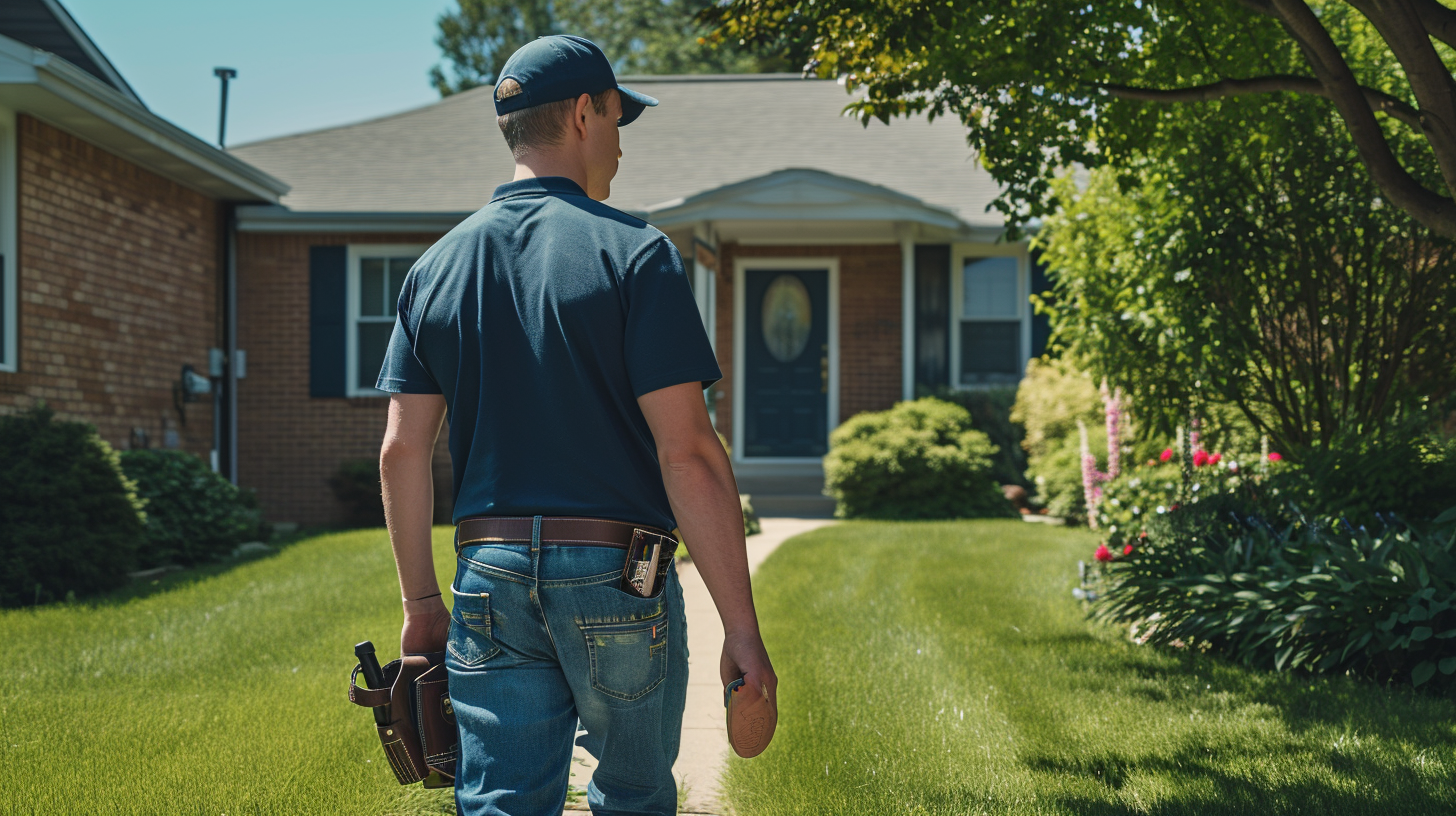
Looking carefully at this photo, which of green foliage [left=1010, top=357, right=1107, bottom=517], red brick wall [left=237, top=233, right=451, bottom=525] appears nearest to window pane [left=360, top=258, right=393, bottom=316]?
red brick wall [left=237, top=233, right=451, bottom=525]

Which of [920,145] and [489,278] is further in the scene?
[920,145]

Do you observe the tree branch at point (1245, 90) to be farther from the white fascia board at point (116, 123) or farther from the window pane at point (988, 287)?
the window pane at point (988, 287)

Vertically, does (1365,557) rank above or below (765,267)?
below

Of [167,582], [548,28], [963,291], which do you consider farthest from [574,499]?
[548,28]

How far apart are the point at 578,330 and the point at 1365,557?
4.50 m

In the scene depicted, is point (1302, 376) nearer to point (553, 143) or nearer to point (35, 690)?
point (553, 143)

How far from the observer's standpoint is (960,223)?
505 inches

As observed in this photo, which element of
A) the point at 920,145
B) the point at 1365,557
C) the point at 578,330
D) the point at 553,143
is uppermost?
the point at 920,145

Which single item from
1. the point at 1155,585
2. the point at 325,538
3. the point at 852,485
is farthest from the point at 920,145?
the point at 1155,585

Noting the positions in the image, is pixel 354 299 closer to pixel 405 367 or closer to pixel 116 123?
pixel 116 123

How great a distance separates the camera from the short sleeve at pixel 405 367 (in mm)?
2055

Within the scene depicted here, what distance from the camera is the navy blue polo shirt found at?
6.01 feet

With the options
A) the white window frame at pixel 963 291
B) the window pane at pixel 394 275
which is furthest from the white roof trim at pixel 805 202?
the window pane at pixel 394 275

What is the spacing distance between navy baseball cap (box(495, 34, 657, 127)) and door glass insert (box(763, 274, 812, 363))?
12.2 metres
